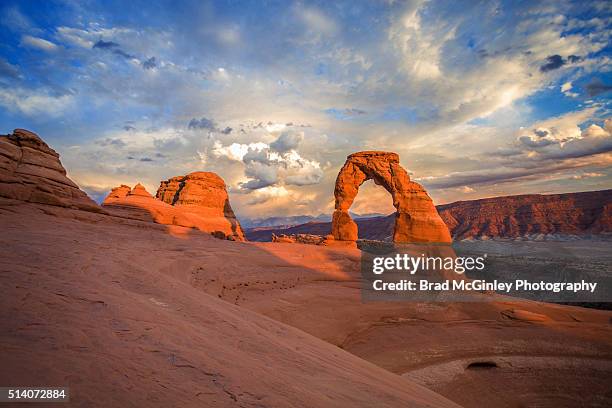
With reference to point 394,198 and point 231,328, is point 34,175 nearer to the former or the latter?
point 231,328

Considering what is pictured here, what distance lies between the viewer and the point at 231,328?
426 centimetres

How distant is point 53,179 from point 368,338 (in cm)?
1538

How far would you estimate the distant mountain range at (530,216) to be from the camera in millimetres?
63059

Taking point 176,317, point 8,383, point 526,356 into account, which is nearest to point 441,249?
point 526,356

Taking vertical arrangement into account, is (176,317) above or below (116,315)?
below

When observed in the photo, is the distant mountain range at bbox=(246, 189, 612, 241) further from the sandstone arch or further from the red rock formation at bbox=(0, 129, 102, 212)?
the red rock formation at bbox=(0, 129, 102, 212)

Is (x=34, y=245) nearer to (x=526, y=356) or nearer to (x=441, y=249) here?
(x=526, y=356)

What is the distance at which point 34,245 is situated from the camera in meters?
6.08

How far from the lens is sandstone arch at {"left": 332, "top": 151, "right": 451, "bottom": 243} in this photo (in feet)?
67.8

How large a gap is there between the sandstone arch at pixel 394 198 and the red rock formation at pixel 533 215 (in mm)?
60544

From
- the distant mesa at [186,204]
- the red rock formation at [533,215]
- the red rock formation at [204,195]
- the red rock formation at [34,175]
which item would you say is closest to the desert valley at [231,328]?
the red rock formation at [34,175]

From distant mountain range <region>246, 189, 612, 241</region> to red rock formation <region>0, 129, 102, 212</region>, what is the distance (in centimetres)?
6935

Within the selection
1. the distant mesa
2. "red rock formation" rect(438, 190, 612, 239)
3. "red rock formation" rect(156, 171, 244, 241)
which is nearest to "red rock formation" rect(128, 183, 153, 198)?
the distant mesa

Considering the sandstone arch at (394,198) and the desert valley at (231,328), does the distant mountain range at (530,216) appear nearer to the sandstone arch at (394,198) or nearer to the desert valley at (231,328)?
the sandstone arch at (394,198)
